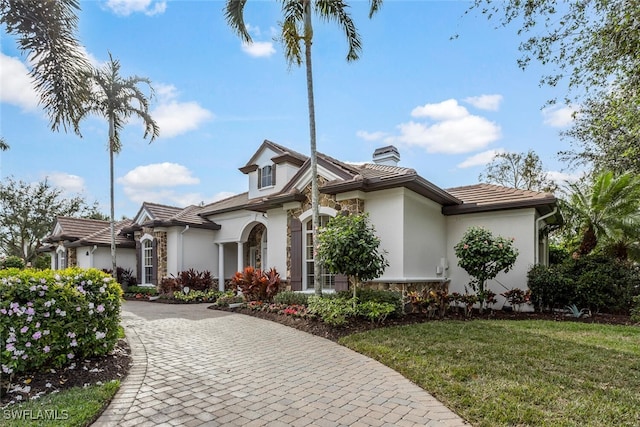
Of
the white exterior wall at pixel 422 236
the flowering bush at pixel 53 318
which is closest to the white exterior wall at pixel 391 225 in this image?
the white exterior wall at pixel 422 236

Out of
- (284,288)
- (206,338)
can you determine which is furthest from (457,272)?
(206,338)

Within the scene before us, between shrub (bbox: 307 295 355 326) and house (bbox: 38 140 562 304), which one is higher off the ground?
house (bbox: 38 140 562 304)

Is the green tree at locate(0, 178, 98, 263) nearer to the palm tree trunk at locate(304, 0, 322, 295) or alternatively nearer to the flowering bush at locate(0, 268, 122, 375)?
the palm tree trunk at locate(304, 0, 322, 295)

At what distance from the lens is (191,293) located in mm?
15625

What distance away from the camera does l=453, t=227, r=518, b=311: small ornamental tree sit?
10094 mm

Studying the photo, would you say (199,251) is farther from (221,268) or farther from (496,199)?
(496,199)

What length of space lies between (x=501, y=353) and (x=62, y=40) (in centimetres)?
1017

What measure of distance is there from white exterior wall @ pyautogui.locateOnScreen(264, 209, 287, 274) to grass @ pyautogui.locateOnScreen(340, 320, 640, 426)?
5699 millimetres

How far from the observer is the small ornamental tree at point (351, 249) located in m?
8.80

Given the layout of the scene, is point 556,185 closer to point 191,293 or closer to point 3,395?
point 191,293

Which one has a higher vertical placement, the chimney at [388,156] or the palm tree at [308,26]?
the palm tree at [308,26]

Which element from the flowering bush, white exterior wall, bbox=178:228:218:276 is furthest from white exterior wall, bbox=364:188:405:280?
white exterior wall, bbox=178:228:218:276

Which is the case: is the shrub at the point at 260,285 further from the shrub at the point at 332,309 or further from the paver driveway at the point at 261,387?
the paver driveway at the point at 261,387

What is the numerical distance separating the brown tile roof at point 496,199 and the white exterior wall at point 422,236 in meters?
0.92
